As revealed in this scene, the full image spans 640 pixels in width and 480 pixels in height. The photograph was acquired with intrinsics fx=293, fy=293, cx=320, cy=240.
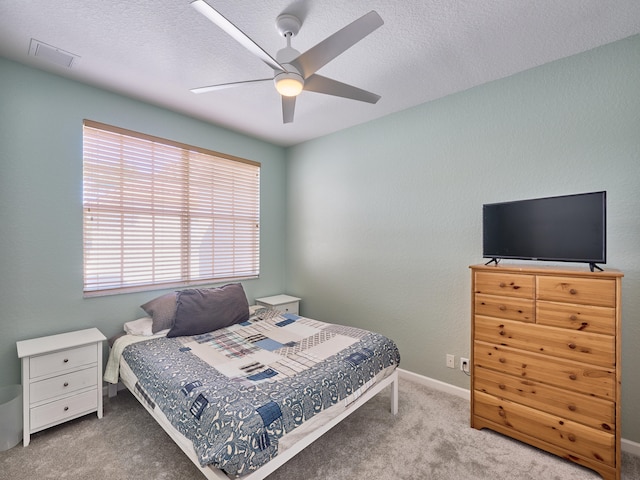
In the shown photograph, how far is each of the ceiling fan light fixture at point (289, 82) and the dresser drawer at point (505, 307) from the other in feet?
6.24

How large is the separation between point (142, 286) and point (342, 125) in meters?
2.75

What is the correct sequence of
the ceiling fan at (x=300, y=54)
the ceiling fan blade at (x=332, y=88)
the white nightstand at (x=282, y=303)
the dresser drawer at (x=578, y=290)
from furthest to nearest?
the white nightstand at (x=282, y=303), the ceiling fan blade at (x=332, y=88), the dresser drawer at (x=578, y=290), the ceiling fan at (x=300, y=54)

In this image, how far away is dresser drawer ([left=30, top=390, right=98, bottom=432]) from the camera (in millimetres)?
1999

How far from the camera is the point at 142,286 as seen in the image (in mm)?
2865

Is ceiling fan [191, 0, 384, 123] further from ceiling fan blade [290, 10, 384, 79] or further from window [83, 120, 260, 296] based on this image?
window [83, 120, 260, 296]

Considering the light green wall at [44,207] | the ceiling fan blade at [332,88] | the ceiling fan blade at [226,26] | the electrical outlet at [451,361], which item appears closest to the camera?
the ceiling fan blade at [226,26]

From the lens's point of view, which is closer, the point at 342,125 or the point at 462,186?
the point at 462,186

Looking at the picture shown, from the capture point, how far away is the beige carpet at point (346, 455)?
1.74 metres

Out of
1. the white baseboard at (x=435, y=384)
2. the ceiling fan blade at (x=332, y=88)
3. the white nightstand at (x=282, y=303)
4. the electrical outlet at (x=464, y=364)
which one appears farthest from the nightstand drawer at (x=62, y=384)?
the electrical outlet at (x=464, y=364)

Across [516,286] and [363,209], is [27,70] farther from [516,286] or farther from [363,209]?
[516,286]

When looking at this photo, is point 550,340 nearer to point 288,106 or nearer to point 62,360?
point 288,106

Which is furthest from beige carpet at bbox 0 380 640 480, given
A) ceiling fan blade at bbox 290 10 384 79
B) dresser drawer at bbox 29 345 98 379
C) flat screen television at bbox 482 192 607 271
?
ceiling fan blade at bbox 290 10 384 79

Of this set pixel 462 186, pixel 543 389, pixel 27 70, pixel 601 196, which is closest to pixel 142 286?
pixel 27 70

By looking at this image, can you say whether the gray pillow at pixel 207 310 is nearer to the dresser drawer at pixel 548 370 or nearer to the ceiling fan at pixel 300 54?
the ceiling fan at pixel 300 54
